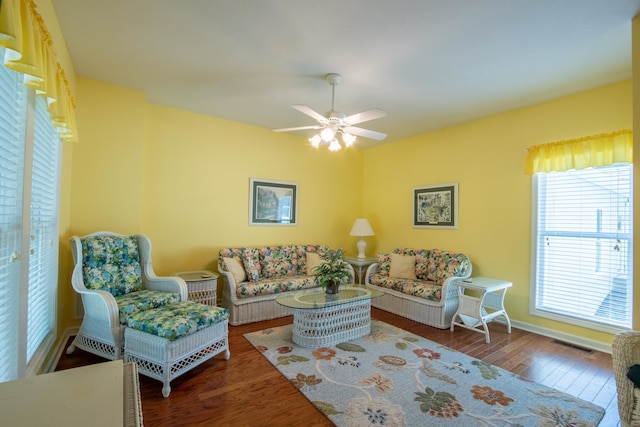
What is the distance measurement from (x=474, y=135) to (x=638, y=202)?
2.36 meters

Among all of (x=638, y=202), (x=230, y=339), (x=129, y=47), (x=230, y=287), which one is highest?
(x=129, y=47)

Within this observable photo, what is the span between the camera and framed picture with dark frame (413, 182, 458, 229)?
437cm

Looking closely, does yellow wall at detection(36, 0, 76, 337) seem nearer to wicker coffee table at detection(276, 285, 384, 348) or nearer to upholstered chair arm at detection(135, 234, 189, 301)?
upholstered chair arm at detection(135, 234, 189, 301)

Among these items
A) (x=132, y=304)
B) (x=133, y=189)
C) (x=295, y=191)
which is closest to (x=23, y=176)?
(x=132, y=304)

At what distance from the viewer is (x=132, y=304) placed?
249 cm

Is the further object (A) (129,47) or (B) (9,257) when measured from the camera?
(A) (129,47)

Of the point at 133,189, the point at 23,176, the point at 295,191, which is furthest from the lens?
the point at 295,191

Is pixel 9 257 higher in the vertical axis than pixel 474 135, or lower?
lower

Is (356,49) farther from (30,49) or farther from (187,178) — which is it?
(187,178)

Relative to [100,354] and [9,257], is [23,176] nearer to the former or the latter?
[9,257]

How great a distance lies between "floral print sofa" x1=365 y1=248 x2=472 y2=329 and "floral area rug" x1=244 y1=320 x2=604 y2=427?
2.22ft

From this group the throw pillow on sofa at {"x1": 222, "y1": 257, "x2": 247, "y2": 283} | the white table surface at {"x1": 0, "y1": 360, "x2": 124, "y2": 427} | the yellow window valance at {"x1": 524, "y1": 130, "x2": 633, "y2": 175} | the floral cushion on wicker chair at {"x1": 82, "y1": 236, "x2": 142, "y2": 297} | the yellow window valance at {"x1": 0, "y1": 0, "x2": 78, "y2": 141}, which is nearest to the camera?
the white table surface at {"x1": 0, "y1": 360, "x2": 124, "y2": 427}

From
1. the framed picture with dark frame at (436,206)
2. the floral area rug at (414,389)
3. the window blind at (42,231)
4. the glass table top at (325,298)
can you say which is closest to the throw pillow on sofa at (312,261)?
the glass table top at (325,298)

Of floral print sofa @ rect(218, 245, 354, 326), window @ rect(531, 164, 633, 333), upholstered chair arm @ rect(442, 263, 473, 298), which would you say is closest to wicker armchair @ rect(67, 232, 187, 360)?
floral print sofa @ rect(218, 245, 354, 326)
